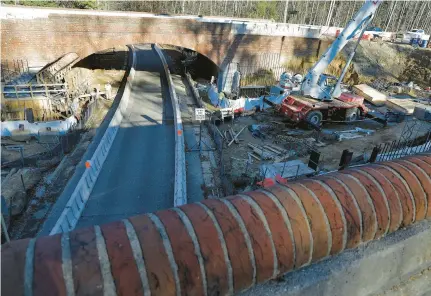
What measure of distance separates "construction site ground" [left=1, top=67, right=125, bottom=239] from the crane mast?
1415 centimetres

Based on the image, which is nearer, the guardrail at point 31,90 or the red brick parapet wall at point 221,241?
the red brick parapet wall at point 221,241

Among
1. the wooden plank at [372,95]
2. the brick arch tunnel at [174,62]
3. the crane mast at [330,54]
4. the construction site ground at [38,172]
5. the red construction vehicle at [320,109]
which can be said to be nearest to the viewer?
the construction site ground at [38,172]

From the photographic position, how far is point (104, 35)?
24.6 m

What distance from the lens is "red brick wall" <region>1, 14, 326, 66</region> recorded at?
2253cm

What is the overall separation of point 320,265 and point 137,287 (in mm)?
2157

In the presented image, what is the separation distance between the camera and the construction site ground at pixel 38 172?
10.2m

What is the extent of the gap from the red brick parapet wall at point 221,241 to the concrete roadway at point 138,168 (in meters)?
7.59

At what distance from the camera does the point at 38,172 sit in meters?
13.6

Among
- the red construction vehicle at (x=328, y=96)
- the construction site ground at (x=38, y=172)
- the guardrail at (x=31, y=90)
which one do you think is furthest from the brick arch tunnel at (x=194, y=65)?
the construction site ground at (x=38, y=172)

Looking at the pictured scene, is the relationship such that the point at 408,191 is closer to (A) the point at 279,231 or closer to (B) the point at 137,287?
(A) the point at 279,231

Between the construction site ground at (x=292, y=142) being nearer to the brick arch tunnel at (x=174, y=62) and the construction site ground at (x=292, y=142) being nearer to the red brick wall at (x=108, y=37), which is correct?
the red brick wall at (x=108, y=37)

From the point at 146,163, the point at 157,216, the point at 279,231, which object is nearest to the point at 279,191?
the point at 279,231

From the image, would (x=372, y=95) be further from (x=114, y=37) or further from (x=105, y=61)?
(x=105, y=61)

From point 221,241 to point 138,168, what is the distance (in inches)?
420
